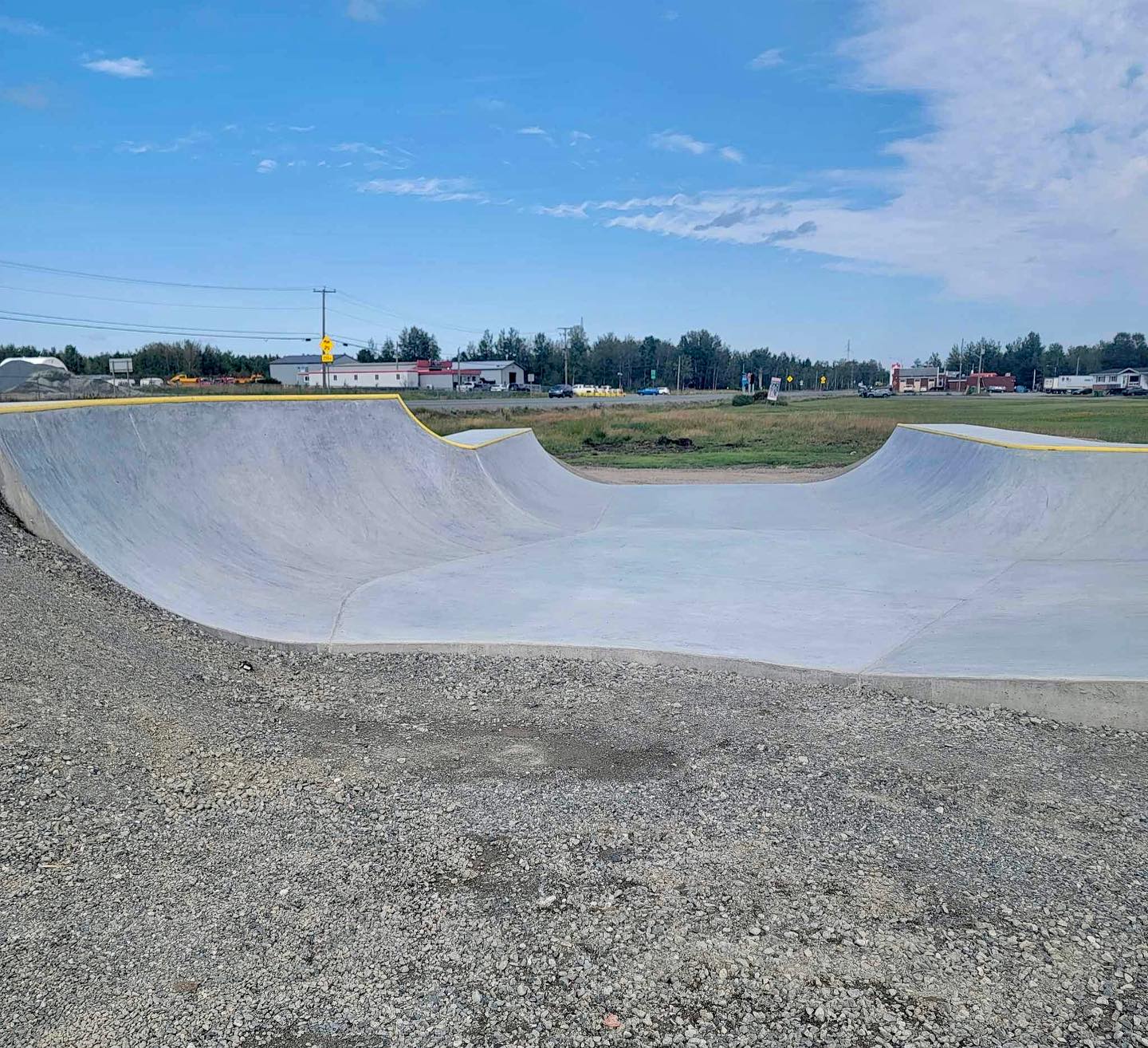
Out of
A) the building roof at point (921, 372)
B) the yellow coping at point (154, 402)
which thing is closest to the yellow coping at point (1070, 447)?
the yellow coping at point (154, 402)

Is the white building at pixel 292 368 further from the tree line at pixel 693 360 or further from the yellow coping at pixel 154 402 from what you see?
the yellow coping at pixel 154 402

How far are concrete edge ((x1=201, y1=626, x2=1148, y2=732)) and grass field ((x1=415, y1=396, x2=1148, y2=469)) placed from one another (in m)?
18.9

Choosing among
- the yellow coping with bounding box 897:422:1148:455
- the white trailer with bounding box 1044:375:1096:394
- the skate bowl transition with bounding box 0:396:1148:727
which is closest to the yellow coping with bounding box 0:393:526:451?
the skate bowl transition with bounding box 0:396:1148:727

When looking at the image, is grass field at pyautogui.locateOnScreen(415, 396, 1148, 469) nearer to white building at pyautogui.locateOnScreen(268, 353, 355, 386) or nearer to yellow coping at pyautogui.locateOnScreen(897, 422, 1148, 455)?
yellow coping at pyautogui.locateOnScreen(897, 422, 1148, 455)

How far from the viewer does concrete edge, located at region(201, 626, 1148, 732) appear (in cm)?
561

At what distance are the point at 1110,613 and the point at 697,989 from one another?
6117 mm

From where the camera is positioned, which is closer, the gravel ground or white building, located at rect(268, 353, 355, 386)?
the gravel ground

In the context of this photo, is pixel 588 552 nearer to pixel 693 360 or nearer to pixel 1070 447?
pixel 1070 447

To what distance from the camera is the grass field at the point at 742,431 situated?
27.3 metres

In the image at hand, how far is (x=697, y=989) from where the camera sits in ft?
10.1

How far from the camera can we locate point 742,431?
35625 mm

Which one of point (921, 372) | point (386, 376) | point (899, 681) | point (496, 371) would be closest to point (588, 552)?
point (899, 681)

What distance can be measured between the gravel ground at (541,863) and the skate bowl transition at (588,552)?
2.75 feet

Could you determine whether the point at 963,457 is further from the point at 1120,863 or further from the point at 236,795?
the point at 236,795
